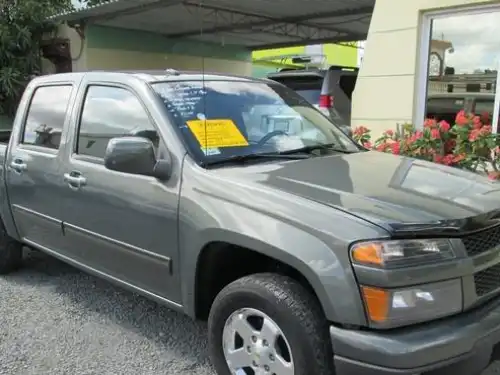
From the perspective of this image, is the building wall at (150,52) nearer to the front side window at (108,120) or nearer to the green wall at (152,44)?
the green wall at (152,44)

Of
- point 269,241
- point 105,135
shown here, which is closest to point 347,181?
point 269,241

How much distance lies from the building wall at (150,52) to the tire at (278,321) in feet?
30.1

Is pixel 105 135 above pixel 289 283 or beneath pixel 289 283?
above

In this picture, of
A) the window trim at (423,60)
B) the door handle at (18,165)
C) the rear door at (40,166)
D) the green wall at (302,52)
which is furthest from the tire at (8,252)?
the green wall at (302,52)

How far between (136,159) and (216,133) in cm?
53

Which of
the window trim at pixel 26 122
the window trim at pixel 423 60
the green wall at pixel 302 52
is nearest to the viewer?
the window trim at pixel 26 122

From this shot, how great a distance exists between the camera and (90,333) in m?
3.84

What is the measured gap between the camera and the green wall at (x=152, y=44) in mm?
12898

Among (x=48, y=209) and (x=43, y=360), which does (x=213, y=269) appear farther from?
(x=48, y=209)

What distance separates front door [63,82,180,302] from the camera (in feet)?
10.5

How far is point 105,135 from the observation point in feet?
12.5

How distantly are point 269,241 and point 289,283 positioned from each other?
221 mm

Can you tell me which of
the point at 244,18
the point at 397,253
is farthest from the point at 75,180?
the point at 244,18

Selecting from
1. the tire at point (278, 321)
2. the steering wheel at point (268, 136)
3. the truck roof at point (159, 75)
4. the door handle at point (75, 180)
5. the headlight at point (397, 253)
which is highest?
the truck roof at point (159, 75)
